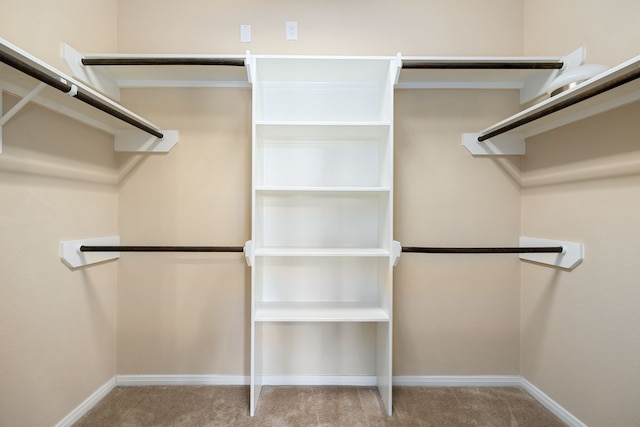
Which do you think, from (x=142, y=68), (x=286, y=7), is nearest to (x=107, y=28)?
(x=142, y=68)

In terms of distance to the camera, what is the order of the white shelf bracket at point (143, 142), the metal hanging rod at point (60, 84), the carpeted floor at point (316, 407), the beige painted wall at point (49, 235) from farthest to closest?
the white shelf bracket at point (143, 142) → the carpeted floor at point (316, 407) → the beige painted wall at point (49, 235) → the metal hanging rod at point (60, 84)

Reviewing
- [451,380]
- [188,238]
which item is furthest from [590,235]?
[188,238]

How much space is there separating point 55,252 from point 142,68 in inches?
43.7

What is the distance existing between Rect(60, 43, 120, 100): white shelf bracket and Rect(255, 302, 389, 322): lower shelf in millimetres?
1595

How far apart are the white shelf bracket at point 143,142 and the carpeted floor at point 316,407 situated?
5.00ft

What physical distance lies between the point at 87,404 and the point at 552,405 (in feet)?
8.51

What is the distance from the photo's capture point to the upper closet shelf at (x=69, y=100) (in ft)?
3.42

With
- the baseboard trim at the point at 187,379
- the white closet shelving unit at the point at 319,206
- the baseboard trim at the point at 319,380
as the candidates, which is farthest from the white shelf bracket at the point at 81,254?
the baseboard trim at the point at 319,380

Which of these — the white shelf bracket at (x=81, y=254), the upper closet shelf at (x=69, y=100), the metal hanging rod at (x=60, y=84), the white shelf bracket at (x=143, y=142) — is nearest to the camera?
the metal hanging rod at (x=60, y=84)

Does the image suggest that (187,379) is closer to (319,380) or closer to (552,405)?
(319,380)

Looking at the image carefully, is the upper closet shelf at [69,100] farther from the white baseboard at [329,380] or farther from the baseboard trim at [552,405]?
the baseboard trim at [552,405]

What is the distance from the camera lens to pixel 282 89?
6.44ft

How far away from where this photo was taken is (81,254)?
1.62m

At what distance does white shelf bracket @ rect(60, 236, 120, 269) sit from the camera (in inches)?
59.9
